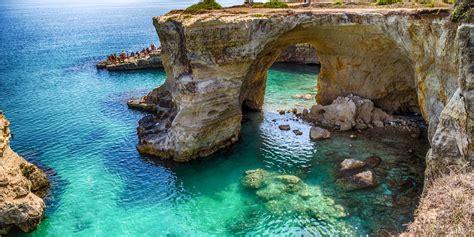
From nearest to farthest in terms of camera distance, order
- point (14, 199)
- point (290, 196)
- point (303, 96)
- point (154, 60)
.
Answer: point (14, 199)
point (290, 196)
point (303, 96)
point (154, 60)

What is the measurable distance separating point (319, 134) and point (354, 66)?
6.45 m

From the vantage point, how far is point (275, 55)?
1177 inches

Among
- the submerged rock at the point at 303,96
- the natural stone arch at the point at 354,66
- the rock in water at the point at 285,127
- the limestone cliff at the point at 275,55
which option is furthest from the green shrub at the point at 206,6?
the submerged rock at the point at 303,96

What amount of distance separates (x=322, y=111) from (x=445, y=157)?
47.0 ft

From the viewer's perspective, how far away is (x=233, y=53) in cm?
2297

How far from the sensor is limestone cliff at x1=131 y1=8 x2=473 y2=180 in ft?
65.6

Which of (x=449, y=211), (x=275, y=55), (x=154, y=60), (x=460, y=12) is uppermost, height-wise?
(x=460, y=12)

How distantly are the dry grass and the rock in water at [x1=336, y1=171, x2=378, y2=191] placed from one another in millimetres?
6614

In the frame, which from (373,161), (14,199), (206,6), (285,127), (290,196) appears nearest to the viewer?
(14,199)

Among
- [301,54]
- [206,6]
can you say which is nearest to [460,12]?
[206,6]

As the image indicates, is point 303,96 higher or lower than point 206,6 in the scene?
lower

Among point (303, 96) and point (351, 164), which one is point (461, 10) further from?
point (303, 96)

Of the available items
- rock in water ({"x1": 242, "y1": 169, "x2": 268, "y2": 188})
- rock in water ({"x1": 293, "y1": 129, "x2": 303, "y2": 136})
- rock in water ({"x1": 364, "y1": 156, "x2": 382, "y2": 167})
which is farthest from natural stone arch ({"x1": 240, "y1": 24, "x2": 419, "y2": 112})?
rock in water ({"x1": 242, "y1": 169, "x2": 268, "y2": 188})

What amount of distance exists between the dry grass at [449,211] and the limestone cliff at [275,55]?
363 centimetres
